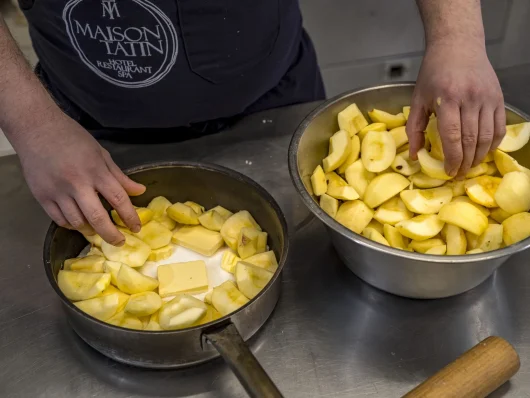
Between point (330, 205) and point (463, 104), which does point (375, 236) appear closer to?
A: point (330, 205)

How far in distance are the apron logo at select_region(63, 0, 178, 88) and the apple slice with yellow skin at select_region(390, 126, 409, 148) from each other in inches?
13.9

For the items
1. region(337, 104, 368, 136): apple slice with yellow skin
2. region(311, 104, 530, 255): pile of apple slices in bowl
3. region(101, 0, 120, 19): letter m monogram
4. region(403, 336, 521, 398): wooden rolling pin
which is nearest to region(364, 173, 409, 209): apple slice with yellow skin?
region(311, 104, 530, 255): pile of apple slices in bowl

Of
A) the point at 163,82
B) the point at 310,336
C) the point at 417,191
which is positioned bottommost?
the point at 310,336

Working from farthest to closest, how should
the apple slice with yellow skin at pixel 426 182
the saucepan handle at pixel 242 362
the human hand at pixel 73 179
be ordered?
the apple slice with yellow skin at pixel 426 182
the human hand at pixel 73 179
the saucepan handle at pixel 242 362

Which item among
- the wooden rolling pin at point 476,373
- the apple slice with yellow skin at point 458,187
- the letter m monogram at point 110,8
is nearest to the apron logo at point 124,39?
the letter m monogram at point 110,8

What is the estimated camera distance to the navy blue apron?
90 centimetres

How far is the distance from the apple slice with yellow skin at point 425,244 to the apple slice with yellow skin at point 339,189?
99mm

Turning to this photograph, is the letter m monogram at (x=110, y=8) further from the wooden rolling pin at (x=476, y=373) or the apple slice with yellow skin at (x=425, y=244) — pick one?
the wooden rolling pin at (x=476, y=373)

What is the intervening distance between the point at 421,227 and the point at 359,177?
123 millimetres

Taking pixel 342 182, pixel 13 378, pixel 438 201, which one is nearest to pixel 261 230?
pixel 342 182

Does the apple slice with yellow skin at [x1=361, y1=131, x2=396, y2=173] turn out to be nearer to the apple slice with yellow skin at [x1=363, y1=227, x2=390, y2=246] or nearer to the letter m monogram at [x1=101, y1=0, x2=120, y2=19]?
the apple slice with yellow skin at [x1=363, y1=227, x2=390, y2=246]

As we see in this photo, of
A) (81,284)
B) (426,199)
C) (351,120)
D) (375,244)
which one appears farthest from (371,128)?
(81,284)

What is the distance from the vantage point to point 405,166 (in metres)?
0.85

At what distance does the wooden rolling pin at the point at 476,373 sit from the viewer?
661 millimetres
